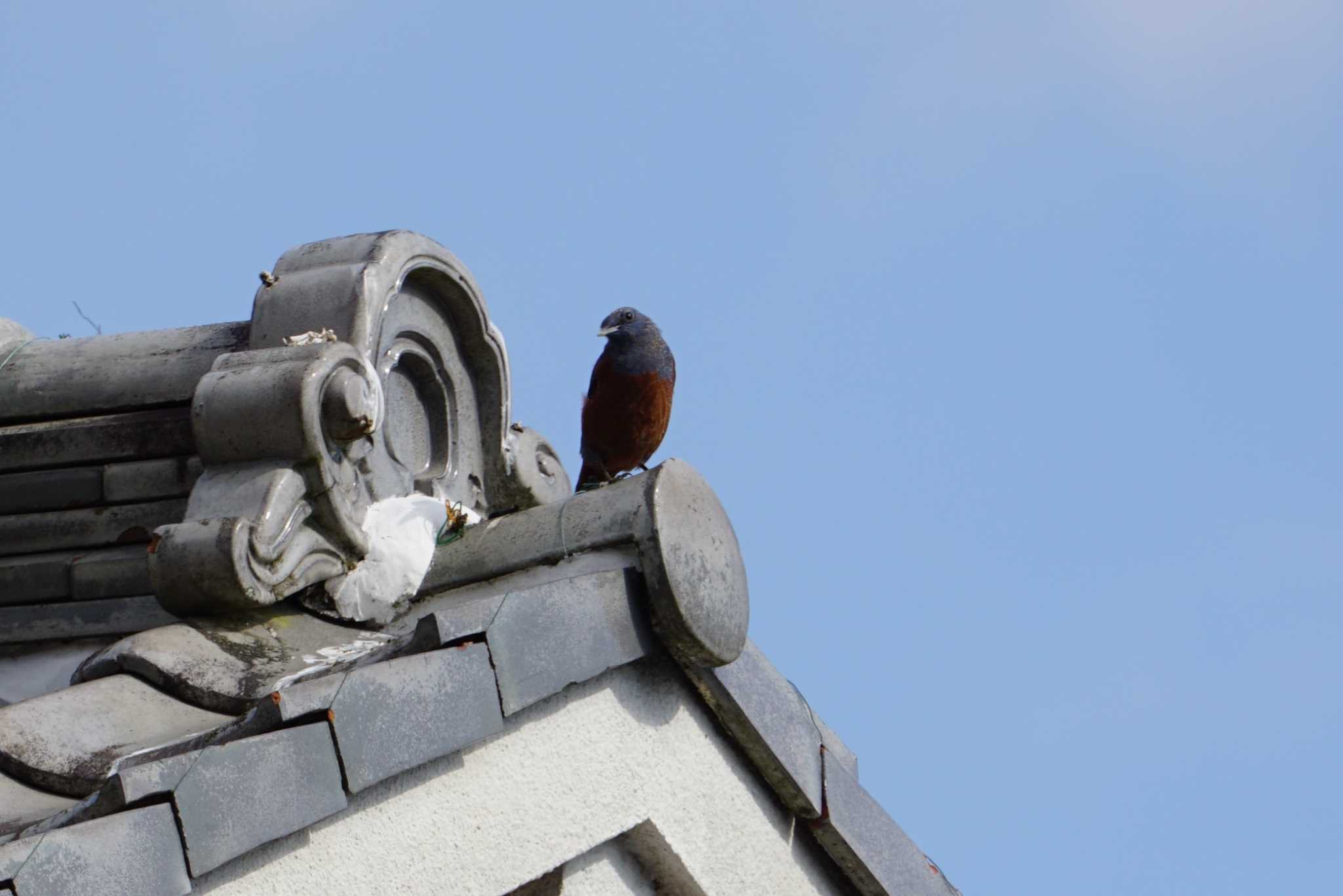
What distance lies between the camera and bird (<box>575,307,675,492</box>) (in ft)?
20.9

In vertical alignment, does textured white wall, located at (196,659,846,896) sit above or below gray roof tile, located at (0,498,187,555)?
below

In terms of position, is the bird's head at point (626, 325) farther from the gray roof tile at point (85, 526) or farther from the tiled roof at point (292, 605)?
the gray roof tile at point (85, 526)

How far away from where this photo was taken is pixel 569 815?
139 inches

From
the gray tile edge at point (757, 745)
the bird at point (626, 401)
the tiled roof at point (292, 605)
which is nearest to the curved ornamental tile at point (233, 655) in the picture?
the tiled roof at point (292, 605)

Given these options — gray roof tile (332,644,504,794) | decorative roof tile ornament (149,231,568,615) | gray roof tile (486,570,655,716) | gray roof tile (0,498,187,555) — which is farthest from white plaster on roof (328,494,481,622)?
gray roof tile (332,644,504,794)

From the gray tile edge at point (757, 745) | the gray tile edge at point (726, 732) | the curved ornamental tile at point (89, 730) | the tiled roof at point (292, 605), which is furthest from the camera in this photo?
the gray tile edge at point (757, 745)

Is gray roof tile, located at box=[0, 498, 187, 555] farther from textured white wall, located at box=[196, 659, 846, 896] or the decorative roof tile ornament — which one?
textured white wall, located at box=[196, 659, 846, 896]

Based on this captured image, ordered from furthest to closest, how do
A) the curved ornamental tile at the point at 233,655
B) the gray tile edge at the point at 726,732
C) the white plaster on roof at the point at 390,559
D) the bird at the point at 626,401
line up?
1. the bird at the point at 626,401
2. the white plaster on roof at the point at 390,559
3. the curved ornamental tile at the point at 233,655
4. the gray tile edge at the point at 726,732

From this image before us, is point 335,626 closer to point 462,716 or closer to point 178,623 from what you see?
point 178,623

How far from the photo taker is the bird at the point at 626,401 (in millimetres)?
6383

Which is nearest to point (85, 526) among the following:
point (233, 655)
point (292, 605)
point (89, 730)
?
point (292, 605)

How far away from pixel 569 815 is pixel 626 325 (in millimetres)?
3339

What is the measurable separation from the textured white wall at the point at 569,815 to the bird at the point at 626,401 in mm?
2435

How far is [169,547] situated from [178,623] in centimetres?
17
